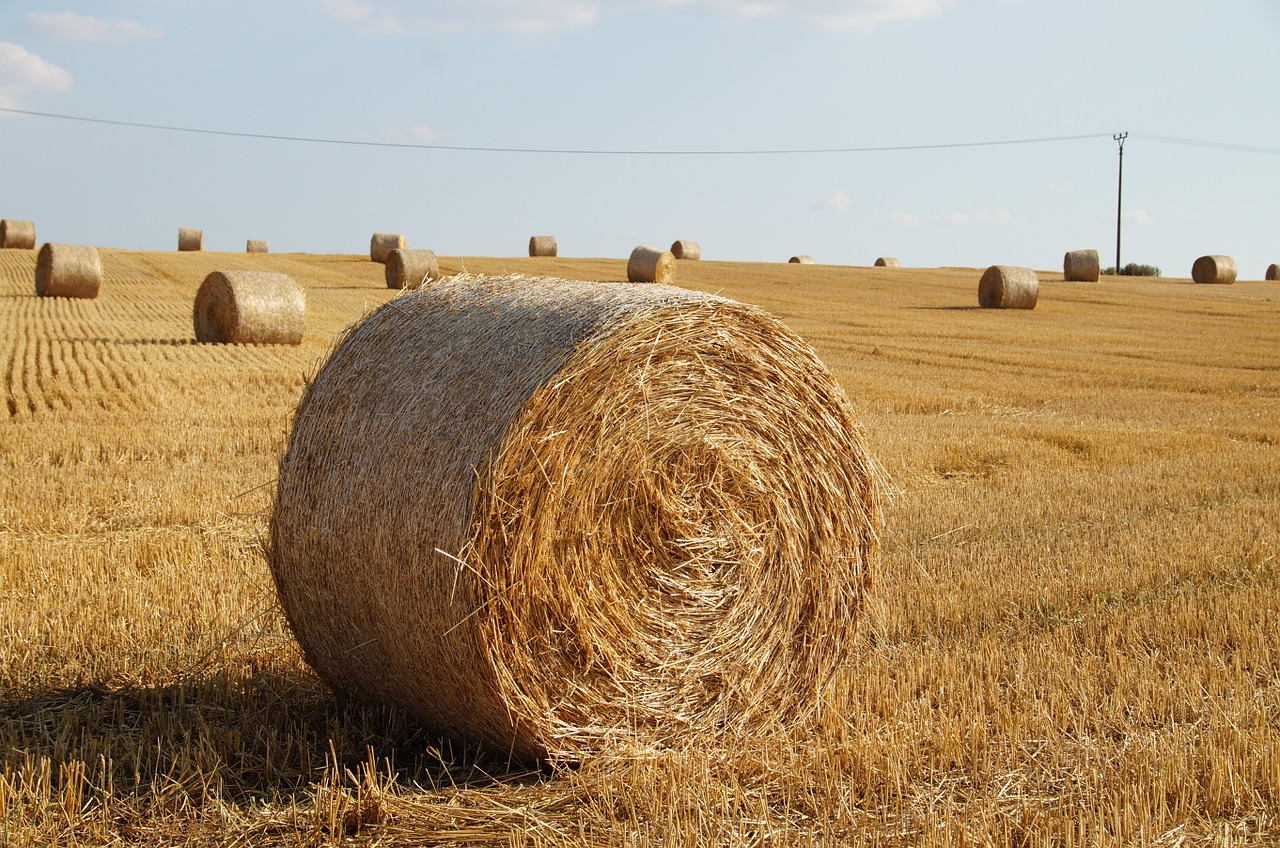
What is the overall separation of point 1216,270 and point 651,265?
2287 cm

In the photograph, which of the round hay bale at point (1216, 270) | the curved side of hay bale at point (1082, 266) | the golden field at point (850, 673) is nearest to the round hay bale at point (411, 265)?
the golden field at point (850, 673)

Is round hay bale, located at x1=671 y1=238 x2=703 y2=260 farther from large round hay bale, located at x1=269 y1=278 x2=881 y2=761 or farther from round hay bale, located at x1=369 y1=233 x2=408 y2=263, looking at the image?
large round hay bale, located at x1=269 y1=278 x2=881 y2=761

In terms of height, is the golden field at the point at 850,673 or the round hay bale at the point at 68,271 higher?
the round hay bale at the point at 68,271

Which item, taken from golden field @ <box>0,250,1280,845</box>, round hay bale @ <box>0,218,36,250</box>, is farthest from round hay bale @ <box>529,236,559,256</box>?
golden field @ <box>0,250,1280,845</box>

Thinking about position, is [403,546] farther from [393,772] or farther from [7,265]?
[7,265]

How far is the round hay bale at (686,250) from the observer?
44375 millimetres

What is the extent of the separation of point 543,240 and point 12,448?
124ft

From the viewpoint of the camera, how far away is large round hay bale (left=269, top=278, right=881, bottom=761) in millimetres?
3939

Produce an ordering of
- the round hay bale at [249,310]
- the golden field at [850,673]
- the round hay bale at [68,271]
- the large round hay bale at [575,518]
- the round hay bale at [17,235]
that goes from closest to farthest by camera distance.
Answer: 1. the golden field at [850,673]
2. the large round hay bale at [575,518]
3. the round hay bale at [249,310]
4. the round hay bale at [68,271]
5. the round hay bale at [17,235]

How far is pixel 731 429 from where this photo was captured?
4547 mm

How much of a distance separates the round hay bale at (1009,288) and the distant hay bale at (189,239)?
3039 cm

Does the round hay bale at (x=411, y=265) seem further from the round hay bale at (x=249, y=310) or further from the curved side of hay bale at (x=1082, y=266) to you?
the curved side of hay bale at (x=1082, y=266)

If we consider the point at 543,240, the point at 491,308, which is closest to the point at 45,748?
the point at 491,308

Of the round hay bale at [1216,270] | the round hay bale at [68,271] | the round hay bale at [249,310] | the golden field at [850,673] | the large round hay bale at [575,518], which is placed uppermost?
the round hay bale at [1216,270]
